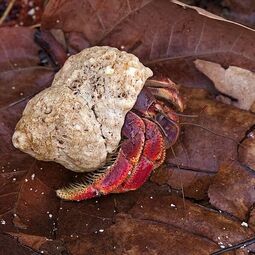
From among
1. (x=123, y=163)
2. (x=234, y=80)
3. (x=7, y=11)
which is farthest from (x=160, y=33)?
(x=7, y=11)

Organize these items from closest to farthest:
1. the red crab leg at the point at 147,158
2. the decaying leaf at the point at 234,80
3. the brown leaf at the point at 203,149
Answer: the red crab leg at the point at 147,158 < the brown leaf at the point at 203,149 < the decaying leaf at the point at 234,80

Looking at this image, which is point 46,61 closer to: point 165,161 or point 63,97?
point 63,97

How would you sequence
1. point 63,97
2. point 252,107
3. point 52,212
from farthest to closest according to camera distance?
point 252,107 → point 52,212 → point 63,97

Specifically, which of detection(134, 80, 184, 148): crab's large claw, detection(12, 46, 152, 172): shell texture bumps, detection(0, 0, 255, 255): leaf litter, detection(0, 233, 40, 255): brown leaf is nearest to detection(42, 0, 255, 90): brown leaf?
detection(0, 0, 255, 255): leaf litter

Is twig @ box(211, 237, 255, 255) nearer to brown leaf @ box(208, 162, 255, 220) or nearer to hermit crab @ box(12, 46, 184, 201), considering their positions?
brown leaf @ box(208, 162, 255, 220)

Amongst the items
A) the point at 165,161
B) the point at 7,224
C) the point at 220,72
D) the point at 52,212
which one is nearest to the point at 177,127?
the point at 165,161

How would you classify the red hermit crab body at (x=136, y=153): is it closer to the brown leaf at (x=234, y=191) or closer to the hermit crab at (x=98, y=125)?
the hermit crab at (x=98, y=125)

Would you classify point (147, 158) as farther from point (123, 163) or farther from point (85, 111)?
point (85, 111)

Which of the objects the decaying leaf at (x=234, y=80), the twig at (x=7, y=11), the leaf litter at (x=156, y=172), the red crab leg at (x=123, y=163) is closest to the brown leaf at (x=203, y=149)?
the leaf litter at (x=156, y=172)
